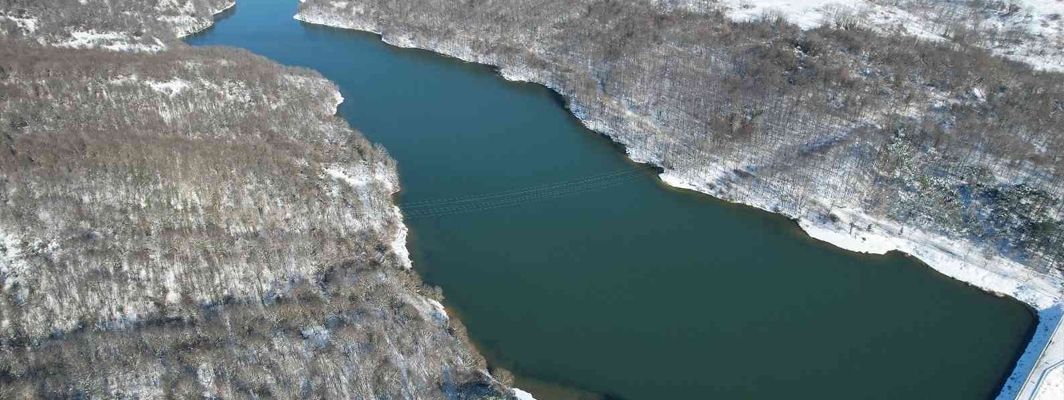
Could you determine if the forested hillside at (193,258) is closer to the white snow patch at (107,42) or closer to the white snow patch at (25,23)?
the white snow patch at (107,42)

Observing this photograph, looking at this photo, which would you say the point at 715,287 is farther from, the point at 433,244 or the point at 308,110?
the point at 308,110

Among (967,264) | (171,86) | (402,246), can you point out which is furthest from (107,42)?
(967,264)

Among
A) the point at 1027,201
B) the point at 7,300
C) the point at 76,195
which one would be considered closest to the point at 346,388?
the point at 7,300

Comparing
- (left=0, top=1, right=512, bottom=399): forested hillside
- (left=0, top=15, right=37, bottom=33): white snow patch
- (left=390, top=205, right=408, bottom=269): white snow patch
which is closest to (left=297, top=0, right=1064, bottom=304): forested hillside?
(left=390, top=205, right=408, bottom=269): white snow patch

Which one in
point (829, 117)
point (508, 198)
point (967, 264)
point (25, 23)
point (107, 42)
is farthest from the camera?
point (107, 42)

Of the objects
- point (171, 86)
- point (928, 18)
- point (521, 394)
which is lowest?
point (521, 394)

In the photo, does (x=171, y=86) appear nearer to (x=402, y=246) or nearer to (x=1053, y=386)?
(x=402, y=246)

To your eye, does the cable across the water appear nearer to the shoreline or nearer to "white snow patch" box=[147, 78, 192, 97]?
the shoreline
